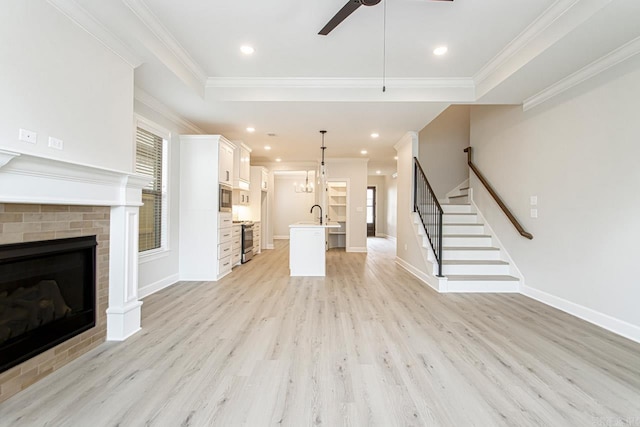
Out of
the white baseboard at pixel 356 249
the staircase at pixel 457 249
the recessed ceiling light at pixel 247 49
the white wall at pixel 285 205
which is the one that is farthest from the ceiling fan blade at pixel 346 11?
the white wall at pixel 285 205

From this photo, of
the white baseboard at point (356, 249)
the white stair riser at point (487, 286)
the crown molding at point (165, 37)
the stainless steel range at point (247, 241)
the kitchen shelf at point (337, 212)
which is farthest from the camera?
the kitchen shelf at point (337, 212)

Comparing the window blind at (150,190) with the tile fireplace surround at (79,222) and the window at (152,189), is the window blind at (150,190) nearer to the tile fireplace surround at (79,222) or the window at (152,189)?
the window at (152,189)

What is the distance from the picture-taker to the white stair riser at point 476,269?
4.41m

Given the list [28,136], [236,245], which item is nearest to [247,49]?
[28,136]

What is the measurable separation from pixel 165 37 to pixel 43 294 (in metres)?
2.55

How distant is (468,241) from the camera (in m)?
4.89

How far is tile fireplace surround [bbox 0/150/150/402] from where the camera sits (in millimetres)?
1728

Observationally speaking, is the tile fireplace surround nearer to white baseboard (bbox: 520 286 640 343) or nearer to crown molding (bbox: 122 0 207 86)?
crown molding (bbox: 122 0 207 86)

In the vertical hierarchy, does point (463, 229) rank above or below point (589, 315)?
above

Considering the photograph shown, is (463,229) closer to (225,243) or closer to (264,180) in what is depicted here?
(225,243)

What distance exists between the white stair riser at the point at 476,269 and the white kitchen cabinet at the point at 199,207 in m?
3.82

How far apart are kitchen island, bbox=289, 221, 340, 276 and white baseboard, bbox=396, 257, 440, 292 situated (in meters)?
1.70

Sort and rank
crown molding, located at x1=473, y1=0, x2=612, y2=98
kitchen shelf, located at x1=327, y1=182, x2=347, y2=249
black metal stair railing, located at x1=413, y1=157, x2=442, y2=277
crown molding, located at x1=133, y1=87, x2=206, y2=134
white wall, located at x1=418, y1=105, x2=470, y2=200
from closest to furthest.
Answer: crown molding, located at x1=473, y1=0, x2=612, y2=98, crown molding, located at x1=133, y1=87, x2=206, y2=134, black metal stair railing, located at x1=413, y1=157, x2=442, y2=277, white wall, located at x1=418, y1=105, x2=470, y2=200, kitchen shelf, located at x1=327, y1=182, x2=347, y2=249

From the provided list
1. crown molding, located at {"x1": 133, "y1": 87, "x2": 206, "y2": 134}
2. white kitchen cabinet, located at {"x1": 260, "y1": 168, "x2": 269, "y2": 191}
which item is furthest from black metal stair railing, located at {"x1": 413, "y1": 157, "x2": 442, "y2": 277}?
white kitchen cabinet, located at {"x1": 260, "y1": 168, "x2": 269, "y2": 191}
